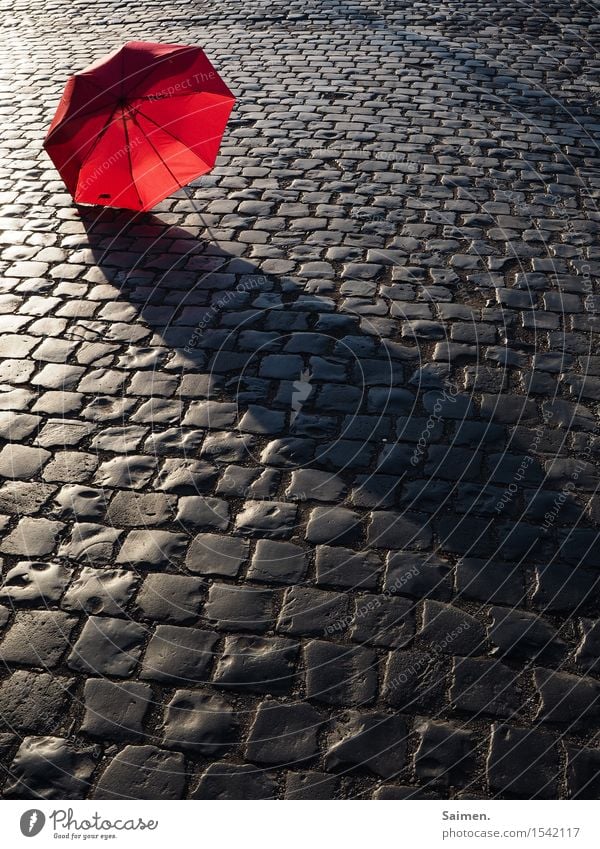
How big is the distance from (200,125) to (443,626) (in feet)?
15.6

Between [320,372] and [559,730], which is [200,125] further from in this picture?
[559,730]

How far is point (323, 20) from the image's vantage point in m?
11.3

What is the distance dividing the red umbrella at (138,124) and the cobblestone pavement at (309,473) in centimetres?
36

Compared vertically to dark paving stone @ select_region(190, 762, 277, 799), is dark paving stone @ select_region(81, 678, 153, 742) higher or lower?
higher

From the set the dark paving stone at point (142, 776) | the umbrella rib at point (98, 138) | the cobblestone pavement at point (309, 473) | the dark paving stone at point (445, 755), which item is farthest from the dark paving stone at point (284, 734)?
the umbrella rib at point (98, 138)

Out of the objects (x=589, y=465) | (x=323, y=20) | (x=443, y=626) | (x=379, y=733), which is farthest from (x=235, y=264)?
(x=323, y=20)

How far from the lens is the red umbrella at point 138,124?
597 cm

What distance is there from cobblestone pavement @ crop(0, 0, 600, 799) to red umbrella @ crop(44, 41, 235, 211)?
14.3 inches

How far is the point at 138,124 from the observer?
616 centimetres

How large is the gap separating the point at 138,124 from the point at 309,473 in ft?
11.6

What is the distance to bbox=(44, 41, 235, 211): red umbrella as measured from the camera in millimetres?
5973

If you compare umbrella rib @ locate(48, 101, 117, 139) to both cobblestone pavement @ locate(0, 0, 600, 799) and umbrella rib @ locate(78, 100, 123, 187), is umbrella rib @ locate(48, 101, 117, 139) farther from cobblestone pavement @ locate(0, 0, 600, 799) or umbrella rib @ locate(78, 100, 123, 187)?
cobblestone pavement @ locate(0, 0, 600, 799)

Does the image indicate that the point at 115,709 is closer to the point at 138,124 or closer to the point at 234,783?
the point at 234,783

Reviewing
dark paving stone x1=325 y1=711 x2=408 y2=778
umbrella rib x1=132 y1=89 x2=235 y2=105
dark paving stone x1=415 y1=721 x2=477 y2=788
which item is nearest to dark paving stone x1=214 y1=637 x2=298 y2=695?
dark paving stone x1=325 y1=711 x2=408 y2=778
